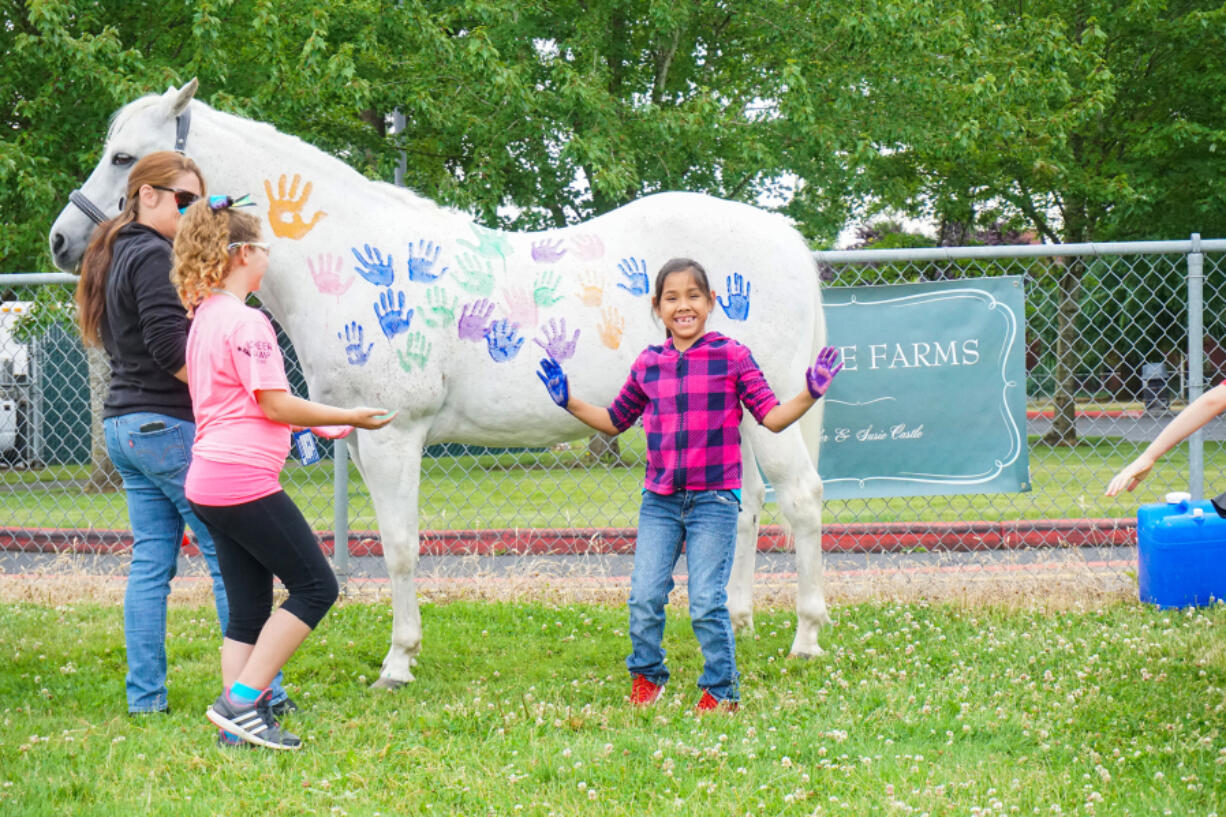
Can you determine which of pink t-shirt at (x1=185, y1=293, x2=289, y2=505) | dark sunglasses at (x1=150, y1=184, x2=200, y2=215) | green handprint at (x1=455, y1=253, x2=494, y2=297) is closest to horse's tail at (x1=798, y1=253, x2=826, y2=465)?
green handprint at (x1=455, y1=253, x2=494, y2=297)

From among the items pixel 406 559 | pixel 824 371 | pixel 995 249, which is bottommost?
pixel 406 559

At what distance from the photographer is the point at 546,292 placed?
178 inches

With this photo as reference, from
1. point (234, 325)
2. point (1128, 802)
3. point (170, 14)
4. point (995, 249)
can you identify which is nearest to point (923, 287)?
point (995, 249)

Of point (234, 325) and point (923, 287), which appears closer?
point (234, 325)

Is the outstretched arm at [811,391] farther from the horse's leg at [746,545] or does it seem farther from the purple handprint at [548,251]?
the purple handprint at [548,251]

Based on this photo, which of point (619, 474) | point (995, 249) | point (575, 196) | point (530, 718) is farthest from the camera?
point (575, 196)

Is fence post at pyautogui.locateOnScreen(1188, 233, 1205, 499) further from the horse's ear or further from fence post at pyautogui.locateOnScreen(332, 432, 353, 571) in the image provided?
the horse's ear

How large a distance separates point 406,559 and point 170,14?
38.8ft

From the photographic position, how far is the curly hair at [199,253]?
11.4ft

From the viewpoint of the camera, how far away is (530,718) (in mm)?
3828

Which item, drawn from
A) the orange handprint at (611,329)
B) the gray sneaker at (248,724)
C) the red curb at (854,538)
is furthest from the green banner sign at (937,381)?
the gray sneaker at (248,724)

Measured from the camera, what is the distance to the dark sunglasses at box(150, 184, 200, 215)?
4.00 metres

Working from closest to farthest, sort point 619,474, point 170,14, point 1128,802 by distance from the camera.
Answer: point 1128,802, point 170,14, point 619,474

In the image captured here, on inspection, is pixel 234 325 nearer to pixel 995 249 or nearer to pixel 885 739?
pixel 885 739
